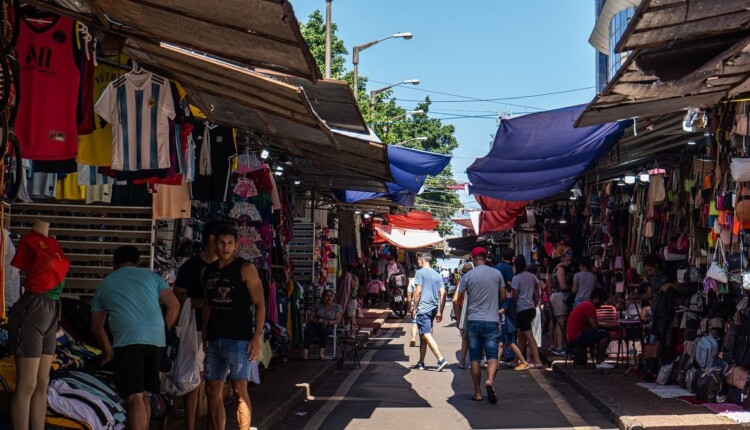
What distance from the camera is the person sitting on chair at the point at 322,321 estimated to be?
60.4 feet

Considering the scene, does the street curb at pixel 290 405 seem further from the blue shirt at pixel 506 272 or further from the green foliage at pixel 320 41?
the green foliage at pixel 320 41

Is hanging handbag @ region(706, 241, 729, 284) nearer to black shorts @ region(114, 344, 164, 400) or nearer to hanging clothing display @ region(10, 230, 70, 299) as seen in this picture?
black shorts @ region(114, 344, 164, 400)

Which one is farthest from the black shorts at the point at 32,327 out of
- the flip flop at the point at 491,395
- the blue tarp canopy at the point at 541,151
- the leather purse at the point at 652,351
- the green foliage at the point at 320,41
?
the green foliage at the point at 320,41

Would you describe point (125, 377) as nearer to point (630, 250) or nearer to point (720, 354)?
point (720, 354)

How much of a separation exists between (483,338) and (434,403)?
3.47ft

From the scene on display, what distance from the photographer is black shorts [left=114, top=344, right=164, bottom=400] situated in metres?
8.49

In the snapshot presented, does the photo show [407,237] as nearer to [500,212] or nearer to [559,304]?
[500,212]

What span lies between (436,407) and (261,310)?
4.40m

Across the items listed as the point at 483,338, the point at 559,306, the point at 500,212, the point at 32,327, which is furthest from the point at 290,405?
the point at 500,212

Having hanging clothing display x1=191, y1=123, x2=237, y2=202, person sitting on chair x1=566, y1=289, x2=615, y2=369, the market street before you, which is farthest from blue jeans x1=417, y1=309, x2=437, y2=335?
hanging clothing display x1=191, y1=123, x2=237, y2=202

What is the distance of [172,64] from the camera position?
8.56 metres

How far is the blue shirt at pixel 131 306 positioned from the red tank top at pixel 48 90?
1502 mm

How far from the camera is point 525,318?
56.7 ft

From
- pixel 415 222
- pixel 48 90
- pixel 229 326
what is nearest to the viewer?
pixel 48 90
